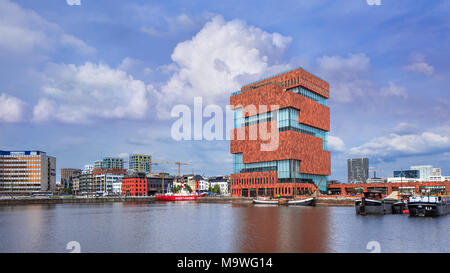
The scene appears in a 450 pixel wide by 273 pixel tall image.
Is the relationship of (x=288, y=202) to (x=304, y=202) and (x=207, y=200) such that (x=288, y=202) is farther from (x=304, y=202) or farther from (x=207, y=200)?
(x=207, y=200)

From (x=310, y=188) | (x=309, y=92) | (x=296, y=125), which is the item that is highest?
(x=309, y=92)

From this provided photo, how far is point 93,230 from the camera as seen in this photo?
175 feet

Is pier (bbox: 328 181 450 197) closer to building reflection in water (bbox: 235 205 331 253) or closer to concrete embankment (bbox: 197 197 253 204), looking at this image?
concrete embankment (bbox: 197 197 253 204)

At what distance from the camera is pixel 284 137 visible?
161m

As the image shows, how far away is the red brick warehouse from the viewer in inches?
6378

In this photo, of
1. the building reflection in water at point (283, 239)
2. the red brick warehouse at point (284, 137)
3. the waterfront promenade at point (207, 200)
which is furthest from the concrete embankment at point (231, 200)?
the building reflection in water at point (283, 239)

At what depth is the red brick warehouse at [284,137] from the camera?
6378 inches

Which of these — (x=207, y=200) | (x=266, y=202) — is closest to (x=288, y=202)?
(x=266, y=202)

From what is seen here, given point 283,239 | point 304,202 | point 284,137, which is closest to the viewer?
point 283,239
